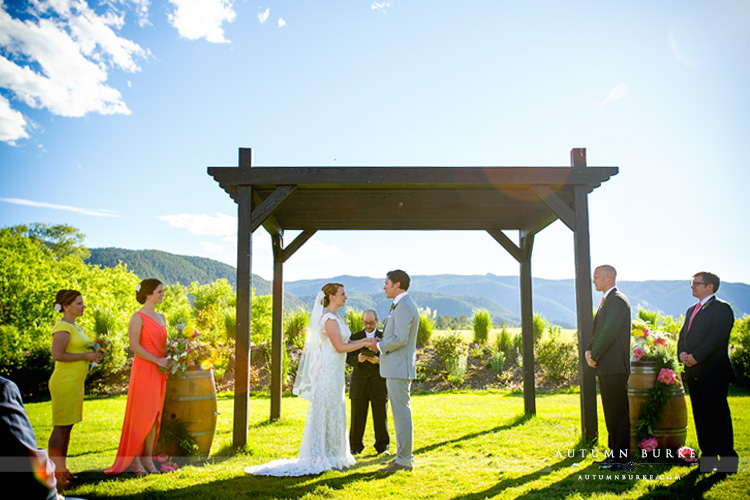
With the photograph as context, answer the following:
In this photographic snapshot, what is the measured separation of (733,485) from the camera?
15.4 ft

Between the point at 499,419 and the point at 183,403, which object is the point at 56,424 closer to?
the point at 183,403

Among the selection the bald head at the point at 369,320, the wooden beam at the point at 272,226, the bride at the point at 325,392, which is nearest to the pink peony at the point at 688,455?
the bride at the point at 325,392

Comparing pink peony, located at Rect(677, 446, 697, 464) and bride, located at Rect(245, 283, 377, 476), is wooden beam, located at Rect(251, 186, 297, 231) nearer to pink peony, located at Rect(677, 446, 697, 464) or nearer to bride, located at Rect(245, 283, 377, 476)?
bride, located at Rect(245, 283, 377, 476)

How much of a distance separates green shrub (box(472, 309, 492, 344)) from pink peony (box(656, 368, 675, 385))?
9.47m

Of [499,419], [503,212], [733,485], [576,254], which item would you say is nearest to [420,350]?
[499,419]

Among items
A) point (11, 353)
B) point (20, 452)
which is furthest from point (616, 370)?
point (11, 353)

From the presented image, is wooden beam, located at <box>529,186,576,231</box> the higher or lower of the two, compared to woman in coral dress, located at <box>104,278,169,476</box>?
higher

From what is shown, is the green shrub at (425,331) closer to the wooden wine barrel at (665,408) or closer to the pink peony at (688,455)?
the wooden wine barrel at (665,408)

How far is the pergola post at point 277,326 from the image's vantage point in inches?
334

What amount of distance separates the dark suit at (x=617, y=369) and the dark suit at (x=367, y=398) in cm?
252

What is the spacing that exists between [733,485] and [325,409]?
398 centimetres

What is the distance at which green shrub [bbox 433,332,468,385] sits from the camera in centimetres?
1314

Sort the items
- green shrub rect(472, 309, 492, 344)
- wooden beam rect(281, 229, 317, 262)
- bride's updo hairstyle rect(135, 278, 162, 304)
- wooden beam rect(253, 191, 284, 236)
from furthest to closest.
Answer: green shrub rect(472, 309, 492, 344) < wooden beam rect(281, 229, 317, 262) < wooden beam rect(253, 191, 284, 236) < bride's updo hairstyle rect(135, 278, 162, 304)

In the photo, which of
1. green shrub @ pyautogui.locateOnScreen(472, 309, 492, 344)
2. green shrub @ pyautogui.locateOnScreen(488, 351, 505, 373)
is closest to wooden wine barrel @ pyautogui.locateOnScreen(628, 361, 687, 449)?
green shrub @ pyautogui.locateOnScreen(488, 351, 505, 373)
